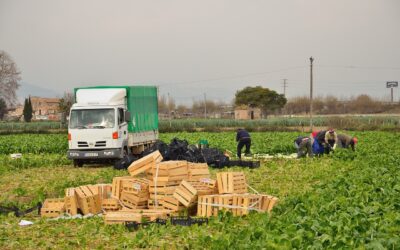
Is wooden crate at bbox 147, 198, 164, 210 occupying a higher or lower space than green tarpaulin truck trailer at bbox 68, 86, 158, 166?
lower

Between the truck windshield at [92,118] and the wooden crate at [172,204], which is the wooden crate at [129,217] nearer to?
the wooden crate at [172,204]

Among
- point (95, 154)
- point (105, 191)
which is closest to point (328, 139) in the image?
point (95, 154)

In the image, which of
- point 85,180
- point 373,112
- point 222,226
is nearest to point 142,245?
point 222,226

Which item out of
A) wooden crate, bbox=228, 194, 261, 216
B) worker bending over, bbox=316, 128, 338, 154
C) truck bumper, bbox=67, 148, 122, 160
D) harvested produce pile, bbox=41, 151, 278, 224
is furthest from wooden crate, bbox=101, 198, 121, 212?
worker bending over, bbox=316, 128, 338, 154

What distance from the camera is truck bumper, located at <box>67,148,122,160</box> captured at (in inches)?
959

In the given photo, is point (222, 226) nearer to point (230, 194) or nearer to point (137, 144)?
point (230, 194)

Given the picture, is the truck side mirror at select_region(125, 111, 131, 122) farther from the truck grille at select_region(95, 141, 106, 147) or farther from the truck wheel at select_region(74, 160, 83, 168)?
the truck wheel at select_region(74, 160, 83, 168)

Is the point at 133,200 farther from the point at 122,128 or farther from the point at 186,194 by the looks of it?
the point at 122,128

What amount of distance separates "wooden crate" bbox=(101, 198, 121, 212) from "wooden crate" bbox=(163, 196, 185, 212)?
1394mm

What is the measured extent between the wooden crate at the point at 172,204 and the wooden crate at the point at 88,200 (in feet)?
6.17

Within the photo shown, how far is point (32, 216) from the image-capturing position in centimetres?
1388

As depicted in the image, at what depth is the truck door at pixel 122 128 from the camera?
24.7m

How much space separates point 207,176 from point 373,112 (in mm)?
121322

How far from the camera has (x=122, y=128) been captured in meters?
25.0
